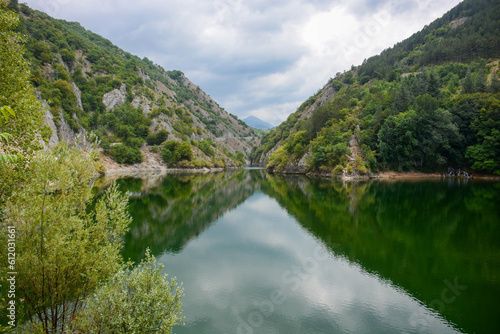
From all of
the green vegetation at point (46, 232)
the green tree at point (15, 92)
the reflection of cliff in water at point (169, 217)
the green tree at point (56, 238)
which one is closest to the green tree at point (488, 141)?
the reflection of cliff in water at point (169, 217)

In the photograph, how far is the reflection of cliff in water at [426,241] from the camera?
39.1ft

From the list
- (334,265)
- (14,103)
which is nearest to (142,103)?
(334,265)

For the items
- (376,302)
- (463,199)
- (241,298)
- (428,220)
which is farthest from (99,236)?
(463,199)

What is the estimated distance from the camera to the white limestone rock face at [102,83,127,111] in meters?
110

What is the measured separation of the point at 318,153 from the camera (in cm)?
7862

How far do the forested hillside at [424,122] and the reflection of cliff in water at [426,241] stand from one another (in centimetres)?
3557

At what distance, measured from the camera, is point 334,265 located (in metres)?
16.1

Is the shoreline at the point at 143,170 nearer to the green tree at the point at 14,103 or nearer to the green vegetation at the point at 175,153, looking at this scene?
the green vegetation at the point at 175,153

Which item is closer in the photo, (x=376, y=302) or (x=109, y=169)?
(x=376, y=302)

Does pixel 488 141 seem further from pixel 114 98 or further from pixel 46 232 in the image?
pixel 114 98

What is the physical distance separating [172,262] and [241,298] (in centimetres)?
636

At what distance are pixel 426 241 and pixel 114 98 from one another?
409 feet

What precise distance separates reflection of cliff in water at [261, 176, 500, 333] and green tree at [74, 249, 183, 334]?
11044 mm

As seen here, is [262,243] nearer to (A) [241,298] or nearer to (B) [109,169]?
(A) [241,298]
